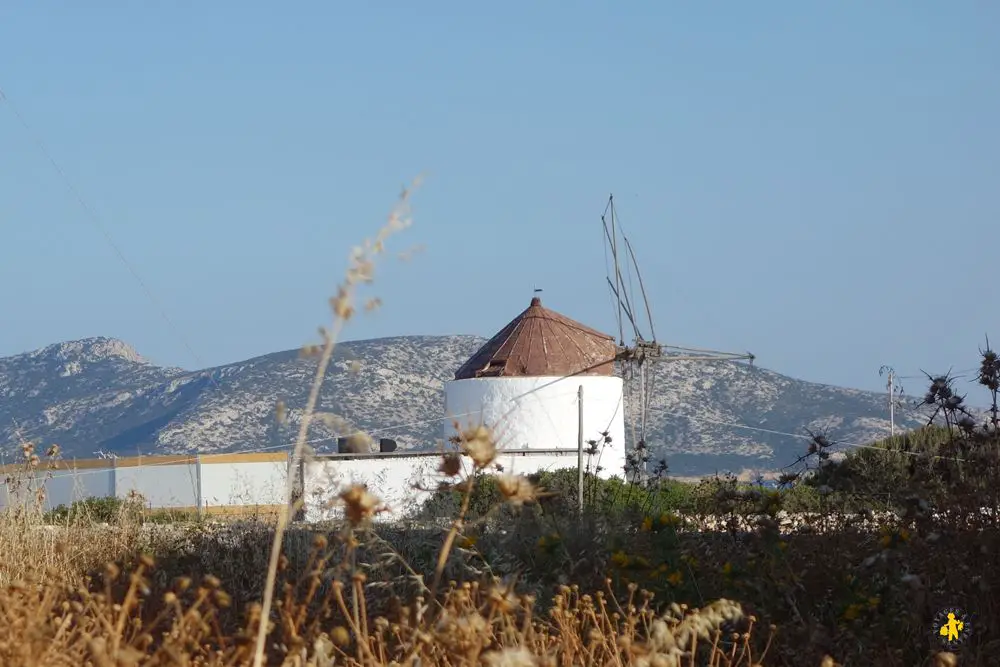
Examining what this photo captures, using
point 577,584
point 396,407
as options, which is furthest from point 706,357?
point 396,407

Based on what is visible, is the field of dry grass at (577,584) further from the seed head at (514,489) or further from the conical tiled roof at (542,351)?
the conical tiled roof at (542,351)

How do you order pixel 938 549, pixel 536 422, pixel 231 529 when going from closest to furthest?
pixel 938 549 → pixel 231 529 → pixel 536 422

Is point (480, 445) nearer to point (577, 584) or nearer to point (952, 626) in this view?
point (952, 626)

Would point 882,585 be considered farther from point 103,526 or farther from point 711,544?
point 103,526

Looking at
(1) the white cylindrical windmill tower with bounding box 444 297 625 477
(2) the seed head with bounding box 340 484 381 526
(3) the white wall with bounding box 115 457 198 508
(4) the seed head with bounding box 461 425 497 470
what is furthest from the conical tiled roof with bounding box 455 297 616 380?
(2) the seed head with bounding box 340 484 381 526

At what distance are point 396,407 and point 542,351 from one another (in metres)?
61.4

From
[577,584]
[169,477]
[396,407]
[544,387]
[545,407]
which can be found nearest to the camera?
[577,584]

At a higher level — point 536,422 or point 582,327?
point 582,327

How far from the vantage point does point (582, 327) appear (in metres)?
32.8

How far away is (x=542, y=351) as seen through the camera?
3080cm

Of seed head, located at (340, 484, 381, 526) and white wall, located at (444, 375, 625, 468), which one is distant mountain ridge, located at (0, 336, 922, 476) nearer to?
white wall, located at (444, 375, 625, 468)

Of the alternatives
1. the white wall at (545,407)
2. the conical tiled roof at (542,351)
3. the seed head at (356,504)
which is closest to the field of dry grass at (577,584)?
the seed head at (356,504)

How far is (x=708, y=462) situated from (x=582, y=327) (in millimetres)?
68561

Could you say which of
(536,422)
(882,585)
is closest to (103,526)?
(882,585)
